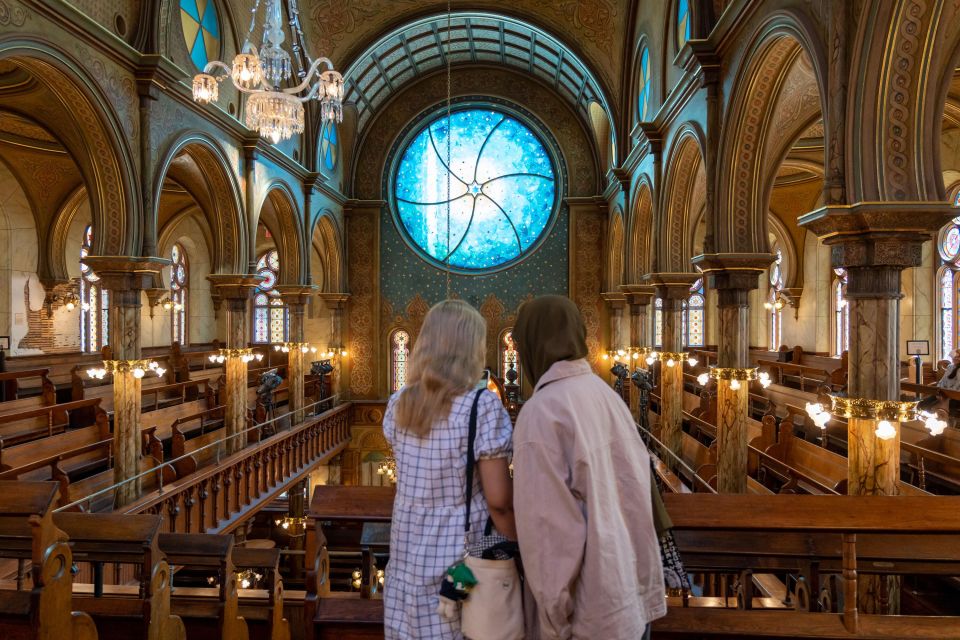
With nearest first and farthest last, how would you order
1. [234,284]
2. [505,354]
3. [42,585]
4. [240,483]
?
[42,585]
[240,483]
[234,284]
[505,354]

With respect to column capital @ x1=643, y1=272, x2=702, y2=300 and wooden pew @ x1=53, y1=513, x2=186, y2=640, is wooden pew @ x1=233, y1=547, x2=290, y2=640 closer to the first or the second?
wooden pew @ x1=53, y1=513, x2=186, y2=640

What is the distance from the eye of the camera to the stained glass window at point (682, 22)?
11.1m

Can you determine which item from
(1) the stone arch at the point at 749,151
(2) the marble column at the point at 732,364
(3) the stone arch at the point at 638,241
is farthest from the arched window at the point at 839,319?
(2) the marble column at the point at 732,364

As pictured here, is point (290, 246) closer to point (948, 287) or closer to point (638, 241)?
point (638, 241)

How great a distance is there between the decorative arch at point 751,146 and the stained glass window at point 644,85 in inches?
225

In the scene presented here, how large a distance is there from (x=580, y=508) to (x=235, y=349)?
41.0 feet

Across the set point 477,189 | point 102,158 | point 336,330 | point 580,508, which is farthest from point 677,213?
point 336,330

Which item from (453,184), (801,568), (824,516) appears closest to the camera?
(824,516)

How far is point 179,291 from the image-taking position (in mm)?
24891

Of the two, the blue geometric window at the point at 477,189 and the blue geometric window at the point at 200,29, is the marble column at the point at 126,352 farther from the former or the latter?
the blue geometric window at the point at 477,189

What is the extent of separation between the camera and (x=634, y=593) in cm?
205

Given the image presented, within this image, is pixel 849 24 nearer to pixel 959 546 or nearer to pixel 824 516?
pixel 959 546

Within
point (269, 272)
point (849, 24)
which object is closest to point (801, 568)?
point (849, 24)

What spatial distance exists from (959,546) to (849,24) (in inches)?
171
